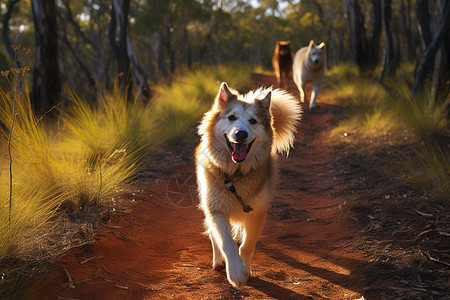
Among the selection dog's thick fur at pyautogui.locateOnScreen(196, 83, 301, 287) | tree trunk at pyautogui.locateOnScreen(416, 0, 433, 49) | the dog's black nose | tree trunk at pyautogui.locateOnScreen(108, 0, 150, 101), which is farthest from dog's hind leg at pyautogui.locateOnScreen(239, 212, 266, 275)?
tree trunk at pyautogui.locateOnScreen(416, 0, 433, 49)

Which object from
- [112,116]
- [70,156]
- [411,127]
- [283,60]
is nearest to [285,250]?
[70,156]

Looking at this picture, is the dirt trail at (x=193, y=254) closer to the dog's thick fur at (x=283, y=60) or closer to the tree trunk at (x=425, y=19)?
the tree trunk at (x=425, y=19)

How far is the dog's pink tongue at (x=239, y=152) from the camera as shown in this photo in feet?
12.4

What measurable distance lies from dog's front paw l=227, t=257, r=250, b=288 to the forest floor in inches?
10.7

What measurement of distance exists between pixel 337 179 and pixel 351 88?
755 centimetres

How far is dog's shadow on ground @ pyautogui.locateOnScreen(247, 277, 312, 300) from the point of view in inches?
139

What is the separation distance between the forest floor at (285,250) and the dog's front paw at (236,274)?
0.27 metres

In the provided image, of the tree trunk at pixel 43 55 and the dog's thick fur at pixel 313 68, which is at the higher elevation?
the tree trunk at pixel 43 55

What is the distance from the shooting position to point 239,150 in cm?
380

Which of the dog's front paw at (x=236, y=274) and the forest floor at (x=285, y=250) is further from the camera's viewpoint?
the forest floor at (x=285, y=250)

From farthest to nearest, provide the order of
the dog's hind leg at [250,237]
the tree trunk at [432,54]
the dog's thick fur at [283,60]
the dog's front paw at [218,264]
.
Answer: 1. the dog's thick fur at [283,60]
2. the tree trunk at [432,54]
3. the dog's front paw at [218,264]
4. the dog's hind leg at [250,237]

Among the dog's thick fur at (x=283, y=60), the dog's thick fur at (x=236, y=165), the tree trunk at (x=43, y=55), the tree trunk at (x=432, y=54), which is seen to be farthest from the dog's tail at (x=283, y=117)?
the dog's thick fur at (x=283, y=60)

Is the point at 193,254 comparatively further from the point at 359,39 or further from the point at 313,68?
the point at 359,39

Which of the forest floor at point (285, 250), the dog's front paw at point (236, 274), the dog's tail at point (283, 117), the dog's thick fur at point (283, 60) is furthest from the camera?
the dog's thick fur at point (283, 60)
